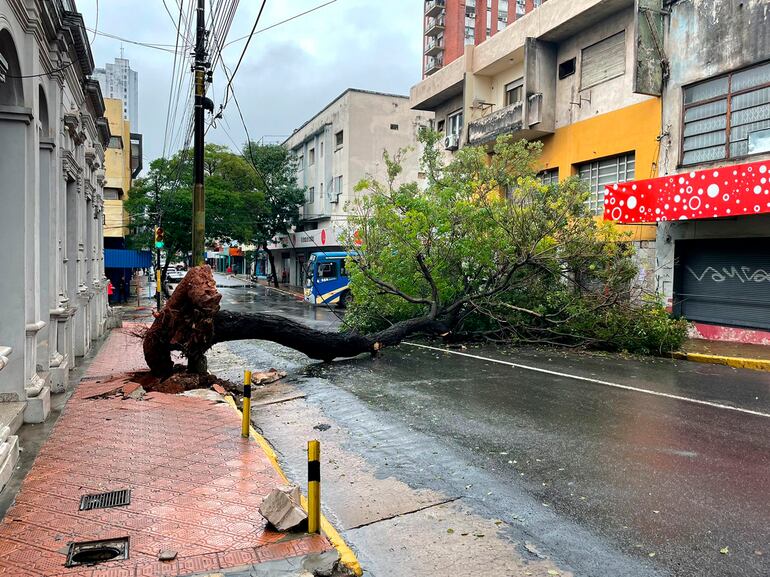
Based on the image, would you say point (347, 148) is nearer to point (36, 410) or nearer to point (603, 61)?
point (603, 61)

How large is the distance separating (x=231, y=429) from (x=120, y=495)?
2.29 metres

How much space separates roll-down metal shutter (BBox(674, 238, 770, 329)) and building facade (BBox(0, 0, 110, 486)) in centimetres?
1571

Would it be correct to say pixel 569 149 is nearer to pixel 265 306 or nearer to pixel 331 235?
pixel 265 306

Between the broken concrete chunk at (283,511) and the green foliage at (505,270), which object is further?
the green foliage at (505,270)

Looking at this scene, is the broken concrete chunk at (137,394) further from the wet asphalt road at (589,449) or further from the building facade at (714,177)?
the building facade at (714,177)

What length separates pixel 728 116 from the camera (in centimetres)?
1572

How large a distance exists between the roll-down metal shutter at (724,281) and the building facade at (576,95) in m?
1.01

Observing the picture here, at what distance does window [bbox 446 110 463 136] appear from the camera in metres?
27.9

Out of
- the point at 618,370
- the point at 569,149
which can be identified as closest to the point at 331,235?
the point at 569,149

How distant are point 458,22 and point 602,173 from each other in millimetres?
52353

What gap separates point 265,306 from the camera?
97.3 ft

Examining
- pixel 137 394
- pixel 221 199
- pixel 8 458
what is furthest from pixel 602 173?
pixel 221 199

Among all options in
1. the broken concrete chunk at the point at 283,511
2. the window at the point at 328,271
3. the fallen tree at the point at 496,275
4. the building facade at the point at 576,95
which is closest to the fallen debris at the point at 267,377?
the fallen tree at the point at 496,275

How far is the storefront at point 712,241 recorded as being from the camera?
1406cm
